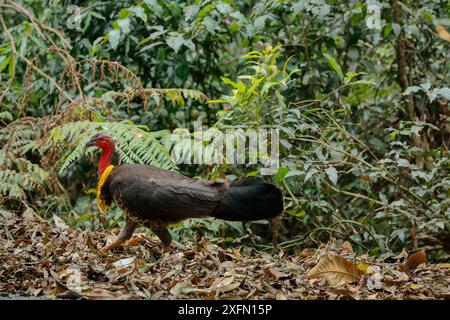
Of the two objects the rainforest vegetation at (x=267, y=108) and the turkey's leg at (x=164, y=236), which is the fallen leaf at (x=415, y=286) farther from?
the turkey's leg at (x=164, y=236)

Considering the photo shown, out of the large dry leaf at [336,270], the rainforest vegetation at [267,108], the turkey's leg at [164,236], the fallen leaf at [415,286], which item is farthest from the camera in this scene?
the rainforest vegetation at [267,108]

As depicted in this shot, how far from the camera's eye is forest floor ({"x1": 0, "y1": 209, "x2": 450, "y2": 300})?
429 cm

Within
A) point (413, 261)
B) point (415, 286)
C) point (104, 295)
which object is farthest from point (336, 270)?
point (104, 295)

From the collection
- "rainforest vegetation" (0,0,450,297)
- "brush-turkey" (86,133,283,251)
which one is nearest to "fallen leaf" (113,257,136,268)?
"brush-turkey" (86,133,283,251)

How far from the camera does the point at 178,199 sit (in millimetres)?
5406

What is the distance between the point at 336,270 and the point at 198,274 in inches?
33.5

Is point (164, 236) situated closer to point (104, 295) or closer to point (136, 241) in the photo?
point (136, 241)

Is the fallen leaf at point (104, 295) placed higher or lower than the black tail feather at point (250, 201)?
lower

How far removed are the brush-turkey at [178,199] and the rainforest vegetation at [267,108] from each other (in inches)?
24.3

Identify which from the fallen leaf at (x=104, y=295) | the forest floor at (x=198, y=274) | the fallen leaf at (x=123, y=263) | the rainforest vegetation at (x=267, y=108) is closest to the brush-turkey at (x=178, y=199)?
the forest floor at (x=198, y=274)

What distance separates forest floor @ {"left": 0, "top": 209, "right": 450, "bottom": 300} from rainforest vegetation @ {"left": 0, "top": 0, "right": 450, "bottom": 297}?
0.75 meters

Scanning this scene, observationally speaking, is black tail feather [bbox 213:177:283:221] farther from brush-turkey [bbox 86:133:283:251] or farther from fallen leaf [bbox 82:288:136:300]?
fallen leaf [bbox 82:288:136:300]

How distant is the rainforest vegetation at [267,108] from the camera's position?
6.24 meters

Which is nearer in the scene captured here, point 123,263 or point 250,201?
point 123,263
